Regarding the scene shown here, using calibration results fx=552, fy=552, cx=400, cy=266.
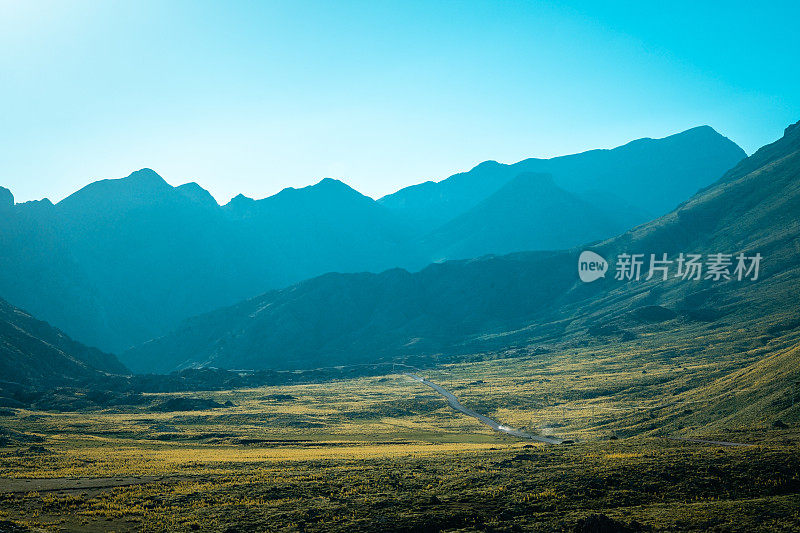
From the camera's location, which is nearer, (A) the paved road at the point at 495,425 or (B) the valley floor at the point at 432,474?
(B) the valley floor at the point at 432,474

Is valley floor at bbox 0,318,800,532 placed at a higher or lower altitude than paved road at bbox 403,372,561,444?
higher

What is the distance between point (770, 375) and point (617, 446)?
156 ft

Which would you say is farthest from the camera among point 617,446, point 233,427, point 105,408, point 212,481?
point 105,408

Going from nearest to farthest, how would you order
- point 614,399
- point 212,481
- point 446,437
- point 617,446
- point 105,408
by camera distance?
point 212,481, point 617,446, point 446,437, point 614,399, point 105,408

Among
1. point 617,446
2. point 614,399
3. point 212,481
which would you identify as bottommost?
point 614,399

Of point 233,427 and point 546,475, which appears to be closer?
point 546,475

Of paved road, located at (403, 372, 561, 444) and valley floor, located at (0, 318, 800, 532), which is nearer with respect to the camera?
valley floor, located at (0, 318, 800, 532)

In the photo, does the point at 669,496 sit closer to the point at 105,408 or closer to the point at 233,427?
the point at 233,427

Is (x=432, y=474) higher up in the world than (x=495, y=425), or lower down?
higher up

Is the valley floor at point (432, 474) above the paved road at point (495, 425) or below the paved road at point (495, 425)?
above

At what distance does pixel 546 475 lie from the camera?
59594 mm

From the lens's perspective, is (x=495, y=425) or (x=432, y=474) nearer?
(x=432, y=474)

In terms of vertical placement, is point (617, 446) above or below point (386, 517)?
below

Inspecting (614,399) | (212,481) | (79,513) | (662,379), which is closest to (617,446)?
(212,481)
